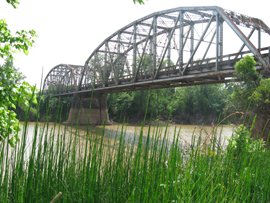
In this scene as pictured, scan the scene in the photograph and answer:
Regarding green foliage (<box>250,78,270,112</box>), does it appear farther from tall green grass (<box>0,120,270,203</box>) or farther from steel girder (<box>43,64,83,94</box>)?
steel girder (<box>43,64,83,94</box>)

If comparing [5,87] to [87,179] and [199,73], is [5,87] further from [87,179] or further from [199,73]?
[199,73]

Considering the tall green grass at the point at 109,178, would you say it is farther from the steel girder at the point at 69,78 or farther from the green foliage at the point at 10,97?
the steel girder at the point at 69,78

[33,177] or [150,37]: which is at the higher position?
[150,37]

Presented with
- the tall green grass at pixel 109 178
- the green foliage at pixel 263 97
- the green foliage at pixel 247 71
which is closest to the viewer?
the tall green grass at pixel 109 178

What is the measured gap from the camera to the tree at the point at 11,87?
3438 millimetres

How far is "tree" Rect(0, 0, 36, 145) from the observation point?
3438mm

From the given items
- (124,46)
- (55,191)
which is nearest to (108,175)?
(55,191)

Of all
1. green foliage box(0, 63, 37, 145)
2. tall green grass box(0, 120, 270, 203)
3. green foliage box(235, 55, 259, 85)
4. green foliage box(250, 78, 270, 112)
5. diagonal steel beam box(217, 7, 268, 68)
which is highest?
diagonal steel beam box(217, 7, 268, 68)

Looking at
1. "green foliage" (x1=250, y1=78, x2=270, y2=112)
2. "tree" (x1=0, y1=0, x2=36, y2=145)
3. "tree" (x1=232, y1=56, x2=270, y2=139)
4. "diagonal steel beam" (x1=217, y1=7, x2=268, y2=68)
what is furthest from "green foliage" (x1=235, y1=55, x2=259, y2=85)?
"tree" (x1=0, y1=0, x2=36, y2=145)

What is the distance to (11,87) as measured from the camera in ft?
11.8

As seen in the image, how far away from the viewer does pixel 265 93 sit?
10.6 meters

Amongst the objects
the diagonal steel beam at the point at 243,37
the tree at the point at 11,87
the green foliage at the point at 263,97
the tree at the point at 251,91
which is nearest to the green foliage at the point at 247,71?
the tree at the point at 251,91

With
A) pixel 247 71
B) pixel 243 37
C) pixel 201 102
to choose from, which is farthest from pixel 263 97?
pixel 201 102

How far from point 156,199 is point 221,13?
18.1m
